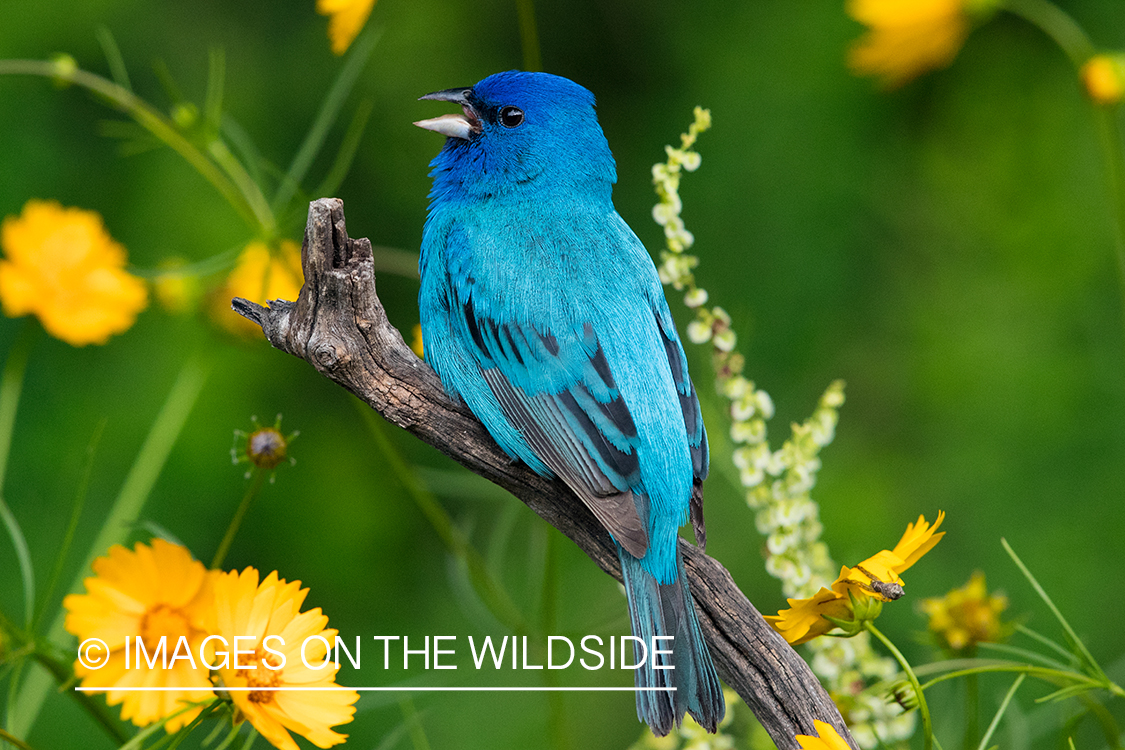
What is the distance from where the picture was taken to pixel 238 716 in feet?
3.36

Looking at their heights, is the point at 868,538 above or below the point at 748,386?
above

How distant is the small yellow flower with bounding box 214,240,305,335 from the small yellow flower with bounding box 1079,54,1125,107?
1276mm

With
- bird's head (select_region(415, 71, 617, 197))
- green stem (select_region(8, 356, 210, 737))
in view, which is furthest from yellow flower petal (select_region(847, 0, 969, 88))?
green stem (select_region(8, 356, 210, 737))

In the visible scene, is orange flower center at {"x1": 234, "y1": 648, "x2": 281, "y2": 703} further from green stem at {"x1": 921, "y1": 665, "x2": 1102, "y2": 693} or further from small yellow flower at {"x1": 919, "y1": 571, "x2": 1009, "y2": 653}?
small yellow flower at {"x1": 919, "y1": 571, "x2": 1009, "y2": 653}

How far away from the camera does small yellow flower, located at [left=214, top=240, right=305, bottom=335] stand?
170 cm

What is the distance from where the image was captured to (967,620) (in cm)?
130

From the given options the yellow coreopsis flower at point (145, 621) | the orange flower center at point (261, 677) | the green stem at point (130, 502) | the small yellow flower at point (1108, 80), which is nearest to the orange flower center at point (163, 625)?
the yellow coreopsis flower at point (145, 621)

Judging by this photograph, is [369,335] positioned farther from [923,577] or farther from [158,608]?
[923,577]

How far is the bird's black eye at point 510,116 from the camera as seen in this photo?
1.71 meters

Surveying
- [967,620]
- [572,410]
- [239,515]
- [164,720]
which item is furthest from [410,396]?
[967,620]

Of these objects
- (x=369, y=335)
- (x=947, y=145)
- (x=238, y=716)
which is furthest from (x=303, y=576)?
(x=947, y=145)

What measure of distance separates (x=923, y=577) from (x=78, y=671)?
71.4 inches

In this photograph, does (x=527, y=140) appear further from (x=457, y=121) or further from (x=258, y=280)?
(x=258, y=280)

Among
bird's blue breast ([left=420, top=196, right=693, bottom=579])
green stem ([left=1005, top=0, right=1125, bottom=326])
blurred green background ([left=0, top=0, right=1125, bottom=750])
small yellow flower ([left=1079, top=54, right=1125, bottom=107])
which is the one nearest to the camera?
bird's blue breast ([left=420, top=196, right=693, bottom=579])
